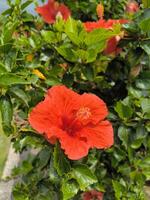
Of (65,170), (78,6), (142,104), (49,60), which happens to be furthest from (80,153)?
(78,6)

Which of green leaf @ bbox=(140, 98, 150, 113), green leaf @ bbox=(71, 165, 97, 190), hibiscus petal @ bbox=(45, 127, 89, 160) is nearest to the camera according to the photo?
hibiscus petal @ bbox=(45, 127, 89, 160)

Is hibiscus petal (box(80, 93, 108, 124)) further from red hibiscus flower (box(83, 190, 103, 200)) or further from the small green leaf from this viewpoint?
red hibiscus flower (box(83, 190, 103, 200))

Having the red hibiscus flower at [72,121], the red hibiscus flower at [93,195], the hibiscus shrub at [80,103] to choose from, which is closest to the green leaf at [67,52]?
the hibiscus shrub at [80,103]

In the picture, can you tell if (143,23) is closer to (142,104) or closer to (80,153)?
(142,104)

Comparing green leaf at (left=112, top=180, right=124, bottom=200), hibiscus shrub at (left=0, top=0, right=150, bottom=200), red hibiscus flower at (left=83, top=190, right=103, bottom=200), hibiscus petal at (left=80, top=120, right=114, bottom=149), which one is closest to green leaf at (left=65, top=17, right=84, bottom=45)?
hibiscus shrub at (left=0, top=0, right=150, bottom=200)

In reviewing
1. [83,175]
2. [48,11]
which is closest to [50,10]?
[48,11]
